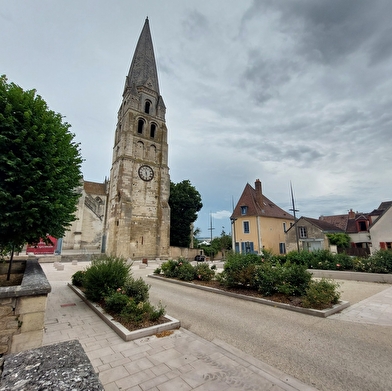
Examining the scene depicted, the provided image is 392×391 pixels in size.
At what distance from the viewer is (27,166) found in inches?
211

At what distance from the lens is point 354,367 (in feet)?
12.0

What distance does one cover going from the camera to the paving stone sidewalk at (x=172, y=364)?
10.4ft

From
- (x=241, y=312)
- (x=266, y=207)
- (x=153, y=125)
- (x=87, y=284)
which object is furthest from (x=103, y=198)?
(x=241, y=312)

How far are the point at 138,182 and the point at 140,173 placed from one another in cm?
127

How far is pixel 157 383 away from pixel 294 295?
6.04m

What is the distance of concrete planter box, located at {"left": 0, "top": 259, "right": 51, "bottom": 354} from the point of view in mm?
3566

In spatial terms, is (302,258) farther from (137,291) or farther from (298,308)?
(137,291)

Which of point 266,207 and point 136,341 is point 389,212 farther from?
point 136,341

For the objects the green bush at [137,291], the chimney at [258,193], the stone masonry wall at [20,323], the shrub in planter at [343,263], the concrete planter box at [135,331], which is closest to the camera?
the stone masonry wall at [20,323]

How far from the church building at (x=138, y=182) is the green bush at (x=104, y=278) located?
18.4m

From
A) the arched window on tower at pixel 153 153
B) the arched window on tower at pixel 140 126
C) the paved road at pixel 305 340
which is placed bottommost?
the paved road at pixel 305 340

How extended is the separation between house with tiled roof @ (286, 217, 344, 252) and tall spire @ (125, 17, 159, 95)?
28.8 metres

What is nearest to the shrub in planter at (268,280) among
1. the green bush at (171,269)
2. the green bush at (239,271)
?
the green bush at (239,271)

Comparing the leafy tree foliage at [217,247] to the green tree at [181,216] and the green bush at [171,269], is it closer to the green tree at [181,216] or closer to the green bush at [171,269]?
the green tree at [181,216]
